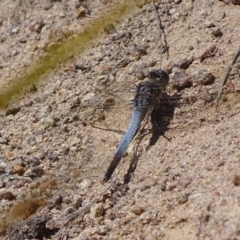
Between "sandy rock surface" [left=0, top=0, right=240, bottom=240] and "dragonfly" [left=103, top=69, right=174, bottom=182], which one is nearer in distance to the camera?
"sandy rock surface" [left=0, top=0, right=240, bottom=240]

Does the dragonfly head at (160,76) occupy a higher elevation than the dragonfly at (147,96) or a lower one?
higher

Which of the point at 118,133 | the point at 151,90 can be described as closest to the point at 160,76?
the point at 151,90

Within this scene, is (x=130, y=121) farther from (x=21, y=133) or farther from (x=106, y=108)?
(x=21, y=133)

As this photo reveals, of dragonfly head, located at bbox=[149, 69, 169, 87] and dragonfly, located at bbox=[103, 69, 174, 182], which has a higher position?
dragonfly head, located at bbox=[149, 69, 169, 87]

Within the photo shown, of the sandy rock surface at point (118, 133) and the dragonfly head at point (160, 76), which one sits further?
the dragonfly head at point (160, 76)

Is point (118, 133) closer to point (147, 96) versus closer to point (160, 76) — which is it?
point (147, 96)
